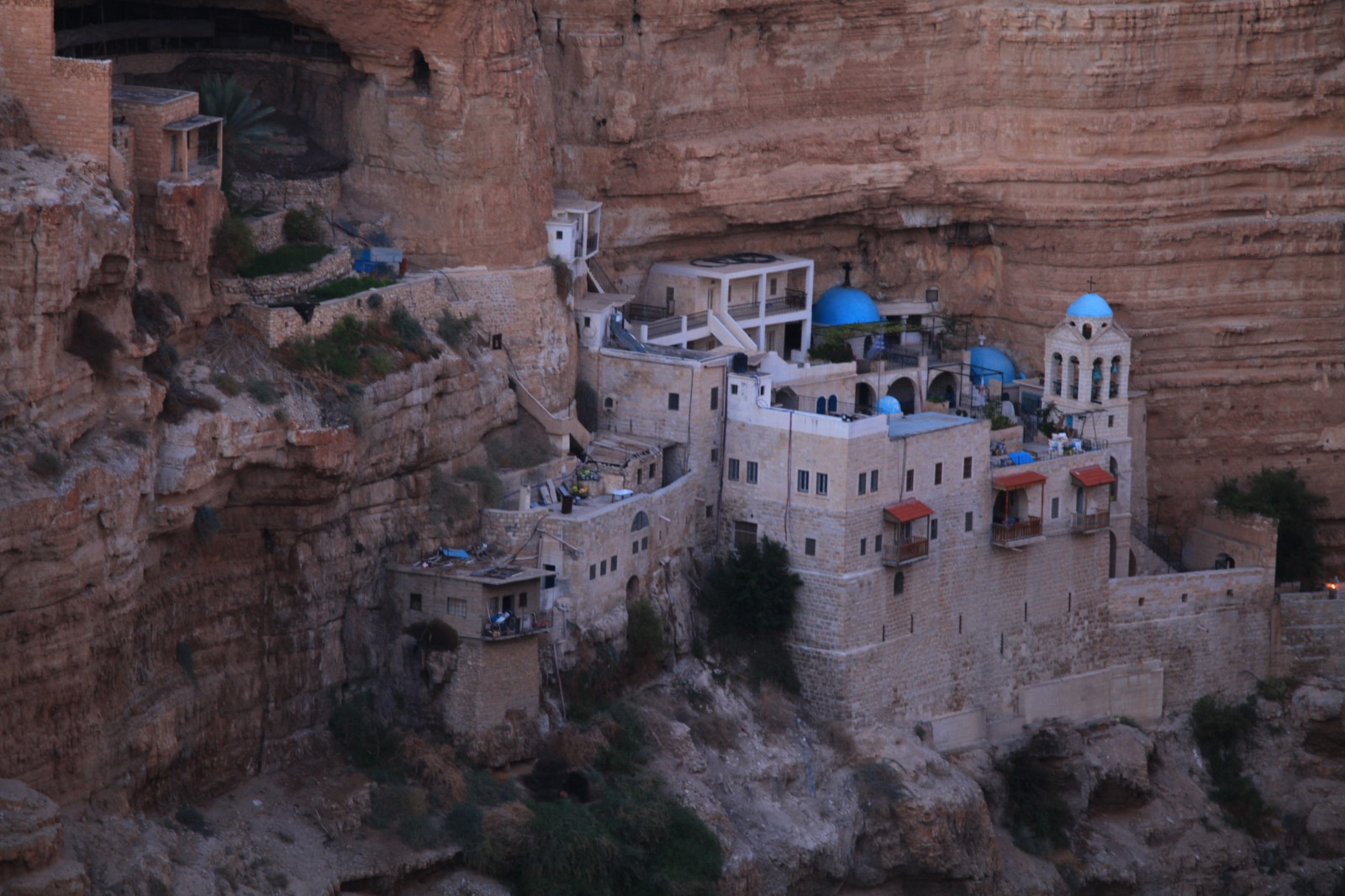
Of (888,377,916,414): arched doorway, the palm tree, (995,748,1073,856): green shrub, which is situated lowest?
(995,748,1073,856): green shrub

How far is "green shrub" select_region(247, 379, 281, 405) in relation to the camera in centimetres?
4769

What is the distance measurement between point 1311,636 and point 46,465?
94.7ft

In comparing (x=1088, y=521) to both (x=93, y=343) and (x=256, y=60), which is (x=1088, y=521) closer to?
(x=256, y=60)

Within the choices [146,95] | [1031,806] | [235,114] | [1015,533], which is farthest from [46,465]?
[1031,806]

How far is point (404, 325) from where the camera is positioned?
169ft

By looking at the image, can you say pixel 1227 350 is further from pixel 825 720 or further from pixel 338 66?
pixel 338 66

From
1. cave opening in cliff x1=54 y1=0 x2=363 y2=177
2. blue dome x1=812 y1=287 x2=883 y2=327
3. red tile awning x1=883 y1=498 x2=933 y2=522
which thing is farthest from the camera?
blue dome x1=812 y1=287 x2=883 y2=327

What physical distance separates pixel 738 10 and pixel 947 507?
11.1m

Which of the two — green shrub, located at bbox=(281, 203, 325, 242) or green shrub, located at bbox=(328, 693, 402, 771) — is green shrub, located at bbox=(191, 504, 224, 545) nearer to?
green shrub, located at bbox=(328, 693, 402, 771)

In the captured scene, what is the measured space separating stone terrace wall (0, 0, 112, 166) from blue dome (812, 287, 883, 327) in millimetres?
20351

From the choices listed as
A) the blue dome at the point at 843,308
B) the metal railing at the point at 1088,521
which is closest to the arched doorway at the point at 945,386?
the blue dome at the point at 843,308

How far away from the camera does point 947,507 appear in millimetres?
55906

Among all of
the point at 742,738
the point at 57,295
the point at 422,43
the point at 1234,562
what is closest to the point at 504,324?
the point at 422,43

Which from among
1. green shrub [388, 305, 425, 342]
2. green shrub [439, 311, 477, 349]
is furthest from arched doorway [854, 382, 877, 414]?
green shrub [388, 305, 425, 342]
